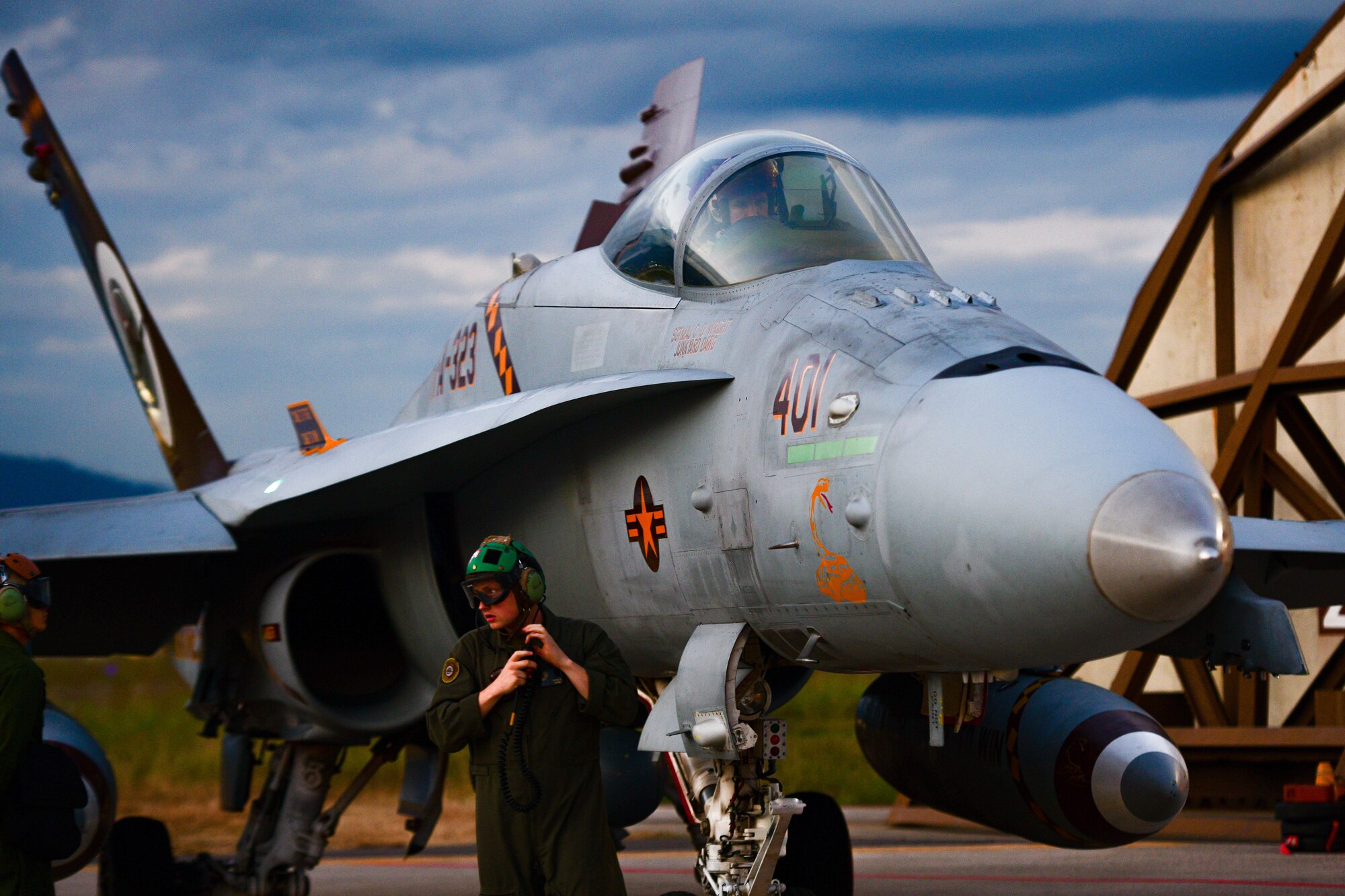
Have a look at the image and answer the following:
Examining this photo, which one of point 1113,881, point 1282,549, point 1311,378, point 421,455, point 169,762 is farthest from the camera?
point 169,762

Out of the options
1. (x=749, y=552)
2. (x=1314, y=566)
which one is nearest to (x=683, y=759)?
(x=749, y=552)

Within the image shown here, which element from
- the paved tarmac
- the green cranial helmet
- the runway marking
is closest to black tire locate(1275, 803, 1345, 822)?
the paved tarmac

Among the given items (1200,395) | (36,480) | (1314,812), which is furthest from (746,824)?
(36,480)

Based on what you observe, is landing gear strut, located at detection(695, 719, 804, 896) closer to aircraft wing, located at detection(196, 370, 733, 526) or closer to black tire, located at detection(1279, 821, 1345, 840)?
aircraft wing, located at detection(196, 370, 733, 526)

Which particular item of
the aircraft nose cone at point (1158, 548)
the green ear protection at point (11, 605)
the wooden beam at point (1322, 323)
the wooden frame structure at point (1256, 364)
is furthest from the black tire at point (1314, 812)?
the green ear protection at point (11, 605)

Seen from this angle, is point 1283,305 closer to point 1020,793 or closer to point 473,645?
point 1020,793

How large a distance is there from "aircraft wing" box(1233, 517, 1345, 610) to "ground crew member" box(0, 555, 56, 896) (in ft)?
15.0

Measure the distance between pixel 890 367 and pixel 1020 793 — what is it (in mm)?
2593

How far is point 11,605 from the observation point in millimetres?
4109

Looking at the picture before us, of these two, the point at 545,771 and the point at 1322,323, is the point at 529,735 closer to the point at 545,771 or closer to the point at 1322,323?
the point at 545,771

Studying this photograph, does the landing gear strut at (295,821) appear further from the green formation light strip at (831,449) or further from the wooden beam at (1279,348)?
the wooden beam at (1279,348)

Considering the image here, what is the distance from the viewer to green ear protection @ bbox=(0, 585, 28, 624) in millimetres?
4098

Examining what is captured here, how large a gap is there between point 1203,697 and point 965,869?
4666 millimetres

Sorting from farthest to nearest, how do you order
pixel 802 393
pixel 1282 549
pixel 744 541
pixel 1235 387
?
pixel 1235 387, pixel 1282 549, pixel 744 541, pixel 802 393
